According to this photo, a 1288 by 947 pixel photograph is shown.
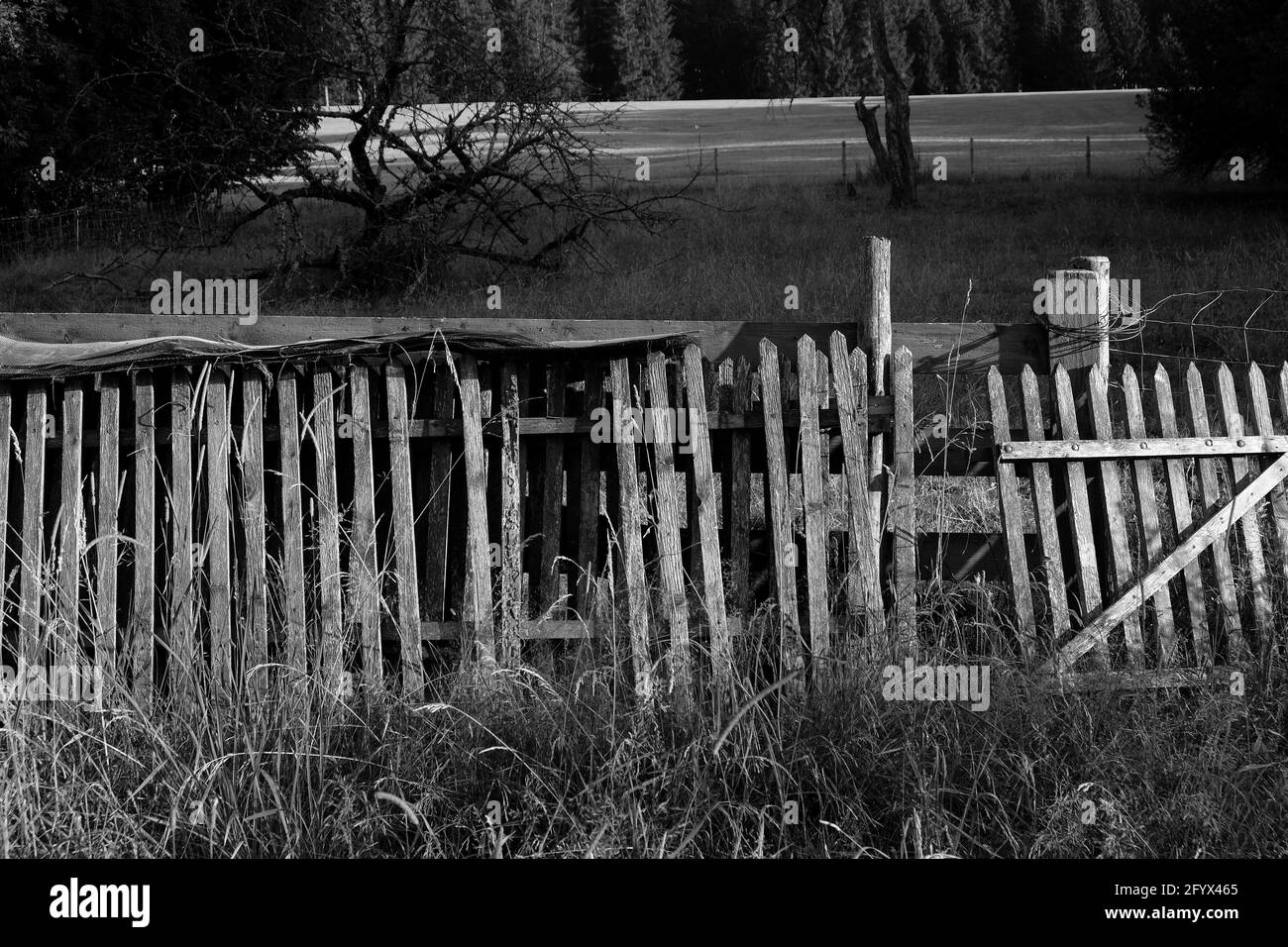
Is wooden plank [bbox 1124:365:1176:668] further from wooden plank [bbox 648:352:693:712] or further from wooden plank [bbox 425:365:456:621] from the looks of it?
wooden plank [bbox 425:365:456:621]

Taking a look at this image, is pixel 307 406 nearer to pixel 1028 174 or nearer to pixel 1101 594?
pixel 1101 594

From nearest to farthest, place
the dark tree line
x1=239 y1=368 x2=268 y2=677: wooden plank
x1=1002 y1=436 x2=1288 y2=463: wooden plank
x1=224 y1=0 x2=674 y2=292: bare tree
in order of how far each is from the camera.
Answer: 1. x1=239 y1=368 x2=268 y2=677: wooden plank
2. x1=1002 y1=436 x2=1288 y2=463: wooden plank
3. x1=224 y1=0 x2=674 y2=292: bare tree
4. the dark tree line

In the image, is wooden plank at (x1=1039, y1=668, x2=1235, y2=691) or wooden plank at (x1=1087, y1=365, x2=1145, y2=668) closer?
wooden plank at (x1=1039, y1=668, x2=1235, y2=691)

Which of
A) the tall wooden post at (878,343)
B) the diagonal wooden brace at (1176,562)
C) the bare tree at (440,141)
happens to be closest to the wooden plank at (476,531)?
the tall wooden post at (878,343)

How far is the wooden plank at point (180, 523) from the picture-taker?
4.20 meters

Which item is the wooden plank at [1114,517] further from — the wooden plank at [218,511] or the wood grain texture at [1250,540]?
the wooden plank at [218,511]

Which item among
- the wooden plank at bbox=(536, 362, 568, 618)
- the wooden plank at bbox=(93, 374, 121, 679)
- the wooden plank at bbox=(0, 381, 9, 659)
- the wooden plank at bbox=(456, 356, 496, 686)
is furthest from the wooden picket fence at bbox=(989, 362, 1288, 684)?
the wooden plank at bbox=(0, 381, 9, 659)

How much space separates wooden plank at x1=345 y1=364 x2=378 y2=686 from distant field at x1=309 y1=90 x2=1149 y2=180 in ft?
73.3

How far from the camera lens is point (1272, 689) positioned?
4.16 metres

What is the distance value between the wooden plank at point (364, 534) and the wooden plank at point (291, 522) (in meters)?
0.20

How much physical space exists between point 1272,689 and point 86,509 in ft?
15.4

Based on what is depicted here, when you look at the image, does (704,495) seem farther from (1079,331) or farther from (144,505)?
(144,505)

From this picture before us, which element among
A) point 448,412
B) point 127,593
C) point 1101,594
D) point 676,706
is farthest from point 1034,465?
point 127,593

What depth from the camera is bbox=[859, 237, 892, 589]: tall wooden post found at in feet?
15.4
